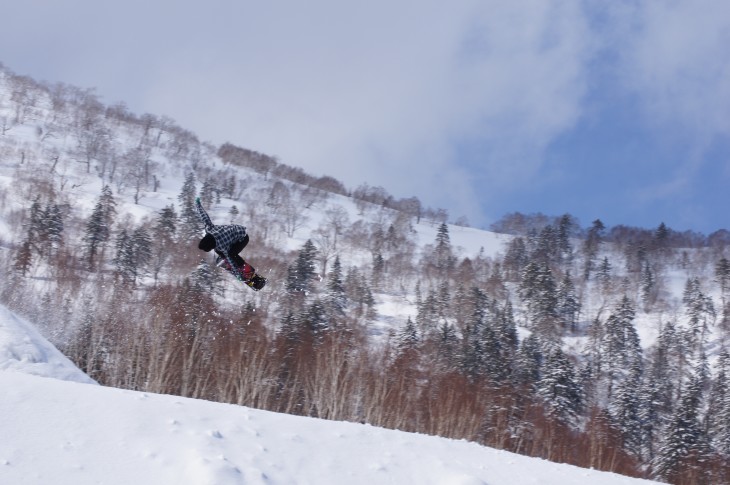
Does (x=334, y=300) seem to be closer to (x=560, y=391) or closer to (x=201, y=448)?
(x=560, y=391)

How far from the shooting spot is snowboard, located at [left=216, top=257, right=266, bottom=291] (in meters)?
9.30

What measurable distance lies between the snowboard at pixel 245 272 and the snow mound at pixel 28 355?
22.0 ft

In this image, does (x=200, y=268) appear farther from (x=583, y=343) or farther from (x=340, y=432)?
(x=583, y=343)

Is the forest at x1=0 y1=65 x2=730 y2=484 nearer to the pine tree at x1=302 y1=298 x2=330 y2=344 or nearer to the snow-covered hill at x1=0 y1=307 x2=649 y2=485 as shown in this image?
the pine tree at x1=302 y1=298 x2=330 y2=344

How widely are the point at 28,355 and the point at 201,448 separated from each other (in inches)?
304

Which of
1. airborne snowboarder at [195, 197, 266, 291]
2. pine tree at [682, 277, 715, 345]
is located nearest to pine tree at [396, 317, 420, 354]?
airborne snowboarder at [195, 197, 266, 291]

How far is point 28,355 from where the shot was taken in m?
14.6

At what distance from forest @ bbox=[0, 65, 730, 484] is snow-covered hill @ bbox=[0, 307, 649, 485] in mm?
17854

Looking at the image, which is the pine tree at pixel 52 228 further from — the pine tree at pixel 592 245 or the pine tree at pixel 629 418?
the pine tree at pixel 592 245

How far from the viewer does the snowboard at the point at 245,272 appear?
366 inches

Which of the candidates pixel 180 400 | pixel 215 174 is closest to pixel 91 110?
pixel 215 174

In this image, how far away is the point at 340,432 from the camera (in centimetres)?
1140

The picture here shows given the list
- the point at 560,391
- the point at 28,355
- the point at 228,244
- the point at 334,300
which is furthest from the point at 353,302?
the point at 228,244

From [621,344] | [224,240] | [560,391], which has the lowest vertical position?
[560,391]
